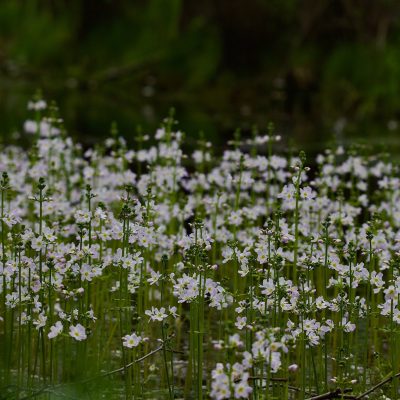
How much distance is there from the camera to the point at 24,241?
19.1 ft

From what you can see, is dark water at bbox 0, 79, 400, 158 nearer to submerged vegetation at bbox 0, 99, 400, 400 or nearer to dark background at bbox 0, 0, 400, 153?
dark background at bbox 0, 0, 400, 153

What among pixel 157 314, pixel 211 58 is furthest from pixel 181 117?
pixel 157 314

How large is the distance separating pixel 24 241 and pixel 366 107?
26.3 metres

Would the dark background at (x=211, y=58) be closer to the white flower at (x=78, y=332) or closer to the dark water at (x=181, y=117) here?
the dark water at (x=181, y=117)

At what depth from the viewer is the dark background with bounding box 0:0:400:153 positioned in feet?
103

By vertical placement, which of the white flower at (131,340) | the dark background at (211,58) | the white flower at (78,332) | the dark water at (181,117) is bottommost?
the white flower at (131,340)

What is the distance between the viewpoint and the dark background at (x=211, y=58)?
3150 centimetres

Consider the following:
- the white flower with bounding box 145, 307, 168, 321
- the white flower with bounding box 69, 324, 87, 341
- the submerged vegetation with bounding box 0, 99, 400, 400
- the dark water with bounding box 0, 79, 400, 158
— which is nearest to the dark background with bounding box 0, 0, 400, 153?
the dark water with bounding box 0, 79, 400, 158

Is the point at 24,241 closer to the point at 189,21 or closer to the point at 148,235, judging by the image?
the point at 148,235

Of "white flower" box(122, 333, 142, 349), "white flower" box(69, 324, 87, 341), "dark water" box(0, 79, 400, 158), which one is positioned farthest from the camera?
"dark water" box(0, 79, 400, 158)

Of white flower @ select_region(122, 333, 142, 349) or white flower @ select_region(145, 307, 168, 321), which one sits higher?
white flower @ select_region(145, 307, 168, 321)

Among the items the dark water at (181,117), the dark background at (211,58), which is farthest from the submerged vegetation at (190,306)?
the dark background at (211,58)

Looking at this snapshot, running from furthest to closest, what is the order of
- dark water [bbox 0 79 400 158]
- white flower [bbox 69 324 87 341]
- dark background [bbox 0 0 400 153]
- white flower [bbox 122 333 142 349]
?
dark background [bbox 0 0 400 153] < dark water [bbox 0 79 400 158] < white flower [bbox 122 333 142 349] < white flower [bbox 69 324 87 341]

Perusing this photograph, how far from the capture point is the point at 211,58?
3591 cm
